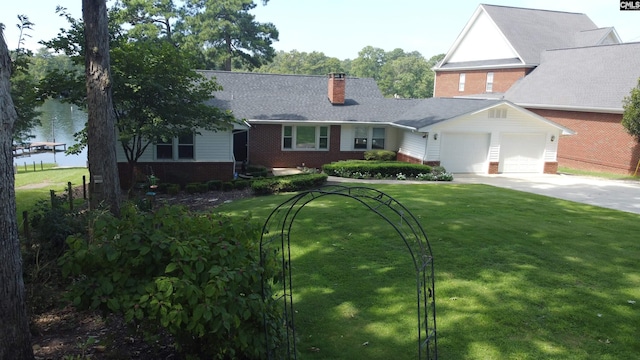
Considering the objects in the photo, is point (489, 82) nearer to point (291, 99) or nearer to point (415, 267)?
point (291, 99)

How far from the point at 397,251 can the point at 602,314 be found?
358cm

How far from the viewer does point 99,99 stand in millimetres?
9898

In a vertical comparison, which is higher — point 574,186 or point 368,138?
point 368,138

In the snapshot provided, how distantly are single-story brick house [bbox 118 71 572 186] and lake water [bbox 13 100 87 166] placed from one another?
36.3 feet

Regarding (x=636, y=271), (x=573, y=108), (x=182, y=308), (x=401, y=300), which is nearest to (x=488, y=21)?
(x=573, y=108)

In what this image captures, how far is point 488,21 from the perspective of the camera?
38.0 metres

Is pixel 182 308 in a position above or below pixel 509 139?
below

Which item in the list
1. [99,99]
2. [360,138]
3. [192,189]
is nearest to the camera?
[99,99]

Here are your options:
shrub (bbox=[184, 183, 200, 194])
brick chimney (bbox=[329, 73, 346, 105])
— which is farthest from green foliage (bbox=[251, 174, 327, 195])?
brick chimney (bbox=[329, 73, 346, 105])

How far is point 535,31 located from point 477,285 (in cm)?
3651

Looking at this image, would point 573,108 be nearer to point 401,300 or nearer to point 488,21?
point 488,21

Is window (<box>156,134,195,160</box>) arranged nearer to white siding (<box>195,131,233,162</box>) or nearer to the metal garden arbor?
white siding (<box>195,131,233,162</box>)

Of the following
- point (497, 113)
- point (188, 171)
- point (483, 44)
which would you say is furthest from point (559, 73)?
point (188, 171)

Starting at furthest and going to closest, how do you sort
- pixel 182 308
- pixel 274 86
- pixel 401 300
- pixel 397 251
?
pixel 274 86 → pixel 397 251 → pixel 401 300 → pixel 182 308
